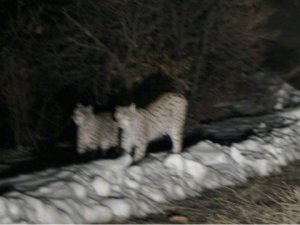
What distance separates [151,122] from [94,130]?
0.95m

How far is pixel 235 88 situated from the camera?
1455cm

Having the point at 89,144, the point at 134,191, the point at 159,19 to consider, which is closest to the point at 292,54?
the point at 159,19

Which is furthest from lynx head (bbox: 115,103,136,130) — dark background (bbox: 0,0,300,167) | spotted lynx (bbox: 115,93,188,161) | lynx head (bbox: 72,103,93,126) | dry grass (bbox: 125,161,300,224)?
dark background (bbox: 0,0,300,167)

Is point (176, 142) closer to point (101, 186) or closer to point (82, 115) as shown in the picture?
point (82, 115)

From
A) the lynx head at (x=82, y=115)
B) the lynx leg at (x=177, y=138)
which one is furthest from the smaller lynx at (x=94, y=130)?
the lynx leg at (x=177, y=138)

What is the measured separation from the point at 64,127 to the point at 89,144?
99.3 inches

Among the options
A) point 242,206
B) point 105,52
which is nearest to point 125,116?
point 242,206

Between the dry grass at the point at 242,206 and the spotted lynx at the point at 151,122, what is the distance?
51.5 inches

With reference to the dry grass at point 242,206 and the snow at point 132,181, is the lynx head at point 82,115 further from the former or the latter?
the dry grass at point 242,206

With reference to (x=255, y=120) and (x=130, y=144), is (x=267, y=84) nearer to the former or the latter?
(x=255, y=120)

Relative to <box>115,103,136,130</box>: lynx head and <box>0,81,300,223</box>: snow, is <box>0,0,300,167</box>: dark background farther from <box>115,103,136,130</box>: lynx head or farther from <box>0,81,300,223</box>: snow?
<box>0,81,300,223</box>: snow

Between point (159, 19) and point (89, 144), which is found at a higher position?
point (159, 19)

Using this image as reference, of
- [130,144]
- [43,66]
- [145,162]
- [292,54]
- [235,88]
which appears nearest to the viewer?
[145,162]

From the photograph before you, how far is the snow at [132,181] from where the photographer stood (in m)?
6.59
